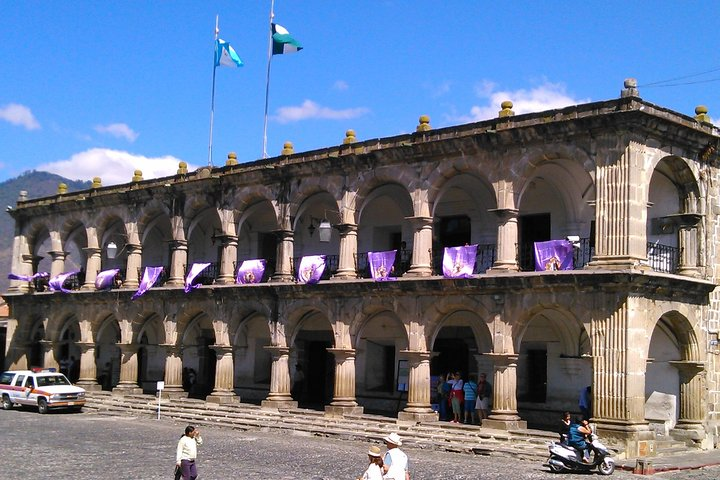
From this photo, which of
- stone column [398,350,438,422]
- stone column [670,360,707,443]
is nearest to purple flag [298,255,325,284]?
stone column [398,350,438,422]

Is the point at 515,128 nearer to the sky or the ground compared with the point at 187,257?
nearer to the sky

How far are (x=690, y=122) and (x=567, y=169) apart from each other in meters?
3.35

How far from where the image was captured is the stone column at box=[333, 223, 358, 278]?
28.7 metres

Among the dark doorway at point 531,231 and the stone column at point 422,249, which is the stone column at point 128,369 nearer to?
the stone column at point 422,249

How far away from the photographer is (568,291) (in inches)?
917

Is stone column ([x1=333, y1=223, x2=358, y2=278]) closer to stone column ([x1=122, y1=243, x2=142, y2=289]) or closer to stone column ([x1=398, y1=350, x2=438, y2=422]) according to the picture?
stone column ([x1=398, y1=350, x2=438, y2=422])

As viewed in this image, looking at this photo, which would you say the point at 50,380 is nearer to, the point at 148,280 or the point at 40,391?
the point at 40,391

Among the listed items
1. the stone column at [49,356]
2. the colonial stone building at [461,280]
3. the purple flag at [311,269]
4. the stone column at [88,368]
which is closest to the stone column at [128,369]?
the colonial stone building at [461,280]

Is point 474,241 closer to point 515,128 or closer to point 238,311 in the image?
point 515,128

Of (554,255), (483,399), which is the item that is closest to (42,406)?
(483,399)

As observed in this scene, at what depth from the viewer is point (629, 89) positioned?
22.6m

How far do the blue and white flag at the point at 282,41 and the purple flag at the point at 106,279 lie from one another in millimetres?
10699

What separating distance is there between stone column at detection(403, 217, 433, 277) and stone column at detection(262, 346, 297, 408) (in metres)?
5.78

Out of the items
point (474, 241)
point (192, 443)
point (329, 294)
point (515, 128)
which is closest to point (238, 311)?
point (329, 294)
